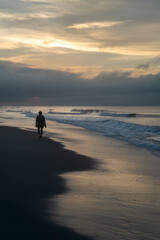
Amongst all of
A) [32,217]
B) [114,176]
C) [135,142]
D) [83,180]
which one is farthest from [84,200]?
[135,142]

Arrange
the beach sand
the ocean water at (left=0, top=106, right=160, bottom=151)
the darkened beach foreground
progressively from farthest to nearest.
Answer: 1. the ocean water at (left=0, top=106, right=160, bottom=151)
2. the beach sand
3. the darkened beach foreground

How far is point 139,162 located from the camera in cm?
1116

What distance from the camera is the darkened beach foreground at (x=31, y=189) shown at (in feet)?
14.5

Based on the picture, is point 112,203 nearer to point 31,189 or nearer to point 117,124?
point 31,189

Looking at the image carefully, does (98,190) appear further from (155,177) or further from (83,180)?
(155,177)

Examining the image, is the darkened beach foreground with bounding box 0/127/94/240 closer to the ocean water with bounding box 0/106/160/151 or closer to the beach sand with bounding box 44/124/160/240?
the beach sand with bounding box 44/124/160/240

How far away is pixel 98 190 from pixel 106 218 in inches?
71.5

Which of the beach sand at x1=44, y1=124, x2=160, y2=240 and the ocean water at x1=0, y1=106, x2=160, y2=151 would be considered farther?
the ocean water at x1=0, y1=106, x2=160, y2=151

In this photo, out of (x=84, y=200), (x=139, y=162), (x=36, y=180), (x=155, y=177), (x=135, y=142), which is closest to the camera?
(x=84, y=200)

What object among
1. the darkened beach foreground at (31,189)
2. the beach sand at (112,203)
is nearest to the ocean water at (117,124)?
the darkened beach foreground at (31,189)

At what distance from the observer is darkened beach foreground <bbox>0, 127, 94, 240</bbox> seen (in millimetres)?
4422

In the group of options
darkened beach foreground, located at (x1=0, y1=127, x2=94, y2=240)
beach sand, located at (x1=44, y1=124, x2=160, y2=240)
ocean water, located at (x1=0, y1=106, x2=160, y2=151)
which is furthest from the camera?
ocean water, located at (x1=0, y1=106, x2=160, y2=151)

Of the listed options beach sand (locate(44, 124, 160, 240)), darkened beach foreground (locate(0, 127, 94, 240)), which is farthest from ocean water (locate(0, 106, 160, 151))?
beach sand (locate(44, 124, 160, 240))

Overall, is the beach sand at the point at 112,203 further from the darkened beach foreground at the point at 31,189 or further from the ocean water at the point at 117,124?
the ocean water at the point at 117,124
